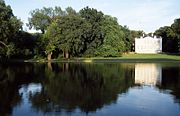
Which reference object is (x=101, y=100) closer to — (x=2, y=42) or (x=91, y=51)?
(x=2, y=42)

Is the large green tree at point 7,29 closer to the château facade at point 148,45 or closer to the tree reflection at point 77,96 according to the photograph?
the tree reflection at point 77,96

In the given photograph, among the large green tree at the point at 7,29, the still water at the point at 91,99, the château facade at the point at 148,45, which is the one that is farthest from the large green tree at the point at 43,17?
the still water at the point at 91,99

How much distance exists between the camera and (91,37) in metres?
97.0

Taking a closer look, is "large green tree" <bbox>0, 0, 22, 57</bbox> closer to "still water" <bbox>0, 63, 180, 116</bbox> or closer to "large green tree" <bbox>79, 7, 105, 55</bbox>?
"large green tree" <bbox>79, 7, 105, 55</bbox>

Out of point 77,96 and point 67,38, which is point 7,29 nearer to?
point 67,38

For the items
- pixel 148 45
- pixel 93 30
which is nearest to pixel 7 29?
pixel 93 30

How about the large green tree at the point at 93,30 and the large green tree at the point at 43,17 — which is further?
the large green tree at the point at 43,17

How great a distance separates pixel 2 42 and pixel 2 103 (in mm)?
55695

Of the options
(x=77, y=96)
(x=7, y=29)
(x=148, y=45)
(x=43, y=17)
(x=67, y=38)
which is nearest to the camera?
(x=77, y=96)

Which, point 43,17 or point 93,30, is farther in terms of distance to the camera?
point 43,17

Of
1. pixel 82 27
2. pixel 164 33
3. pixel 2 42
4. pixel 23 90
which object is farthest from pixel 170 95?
pixel 164 33

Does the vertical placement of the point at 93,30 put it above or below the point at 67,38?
above

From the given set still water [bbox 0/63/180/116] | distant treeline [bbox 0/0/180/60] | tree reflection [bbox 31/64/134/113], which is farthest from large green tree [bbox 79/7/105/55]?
still water [bbox 0/63/180/116]

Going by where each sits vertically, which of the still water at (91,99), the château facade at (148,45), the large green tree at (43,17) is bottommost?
the still water at (91,99)
